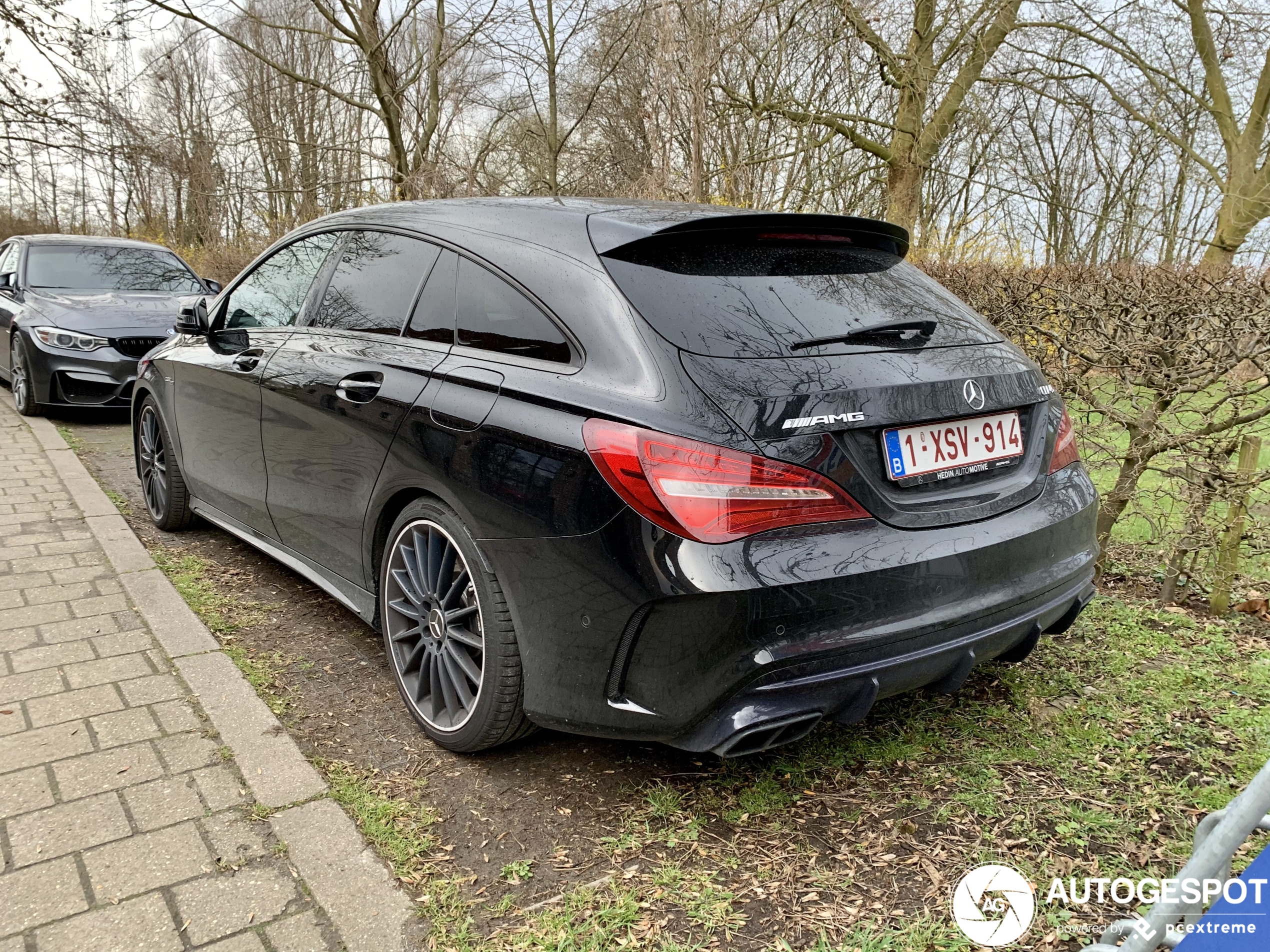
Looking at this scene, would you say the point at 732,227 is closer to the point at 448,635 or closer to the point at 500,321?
the point at 500,321

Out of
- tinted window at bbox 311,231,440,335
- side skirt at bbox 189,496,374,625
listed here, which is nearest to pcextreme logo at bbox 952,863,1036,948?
side skirt at bbox 189,496,374,625

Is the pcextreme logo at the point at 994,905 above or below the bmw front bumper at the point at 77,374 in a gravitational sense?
below

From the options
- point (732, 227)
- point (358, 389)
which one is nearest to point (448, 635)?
point (358, 389)

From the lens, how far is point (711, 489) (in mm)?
2021

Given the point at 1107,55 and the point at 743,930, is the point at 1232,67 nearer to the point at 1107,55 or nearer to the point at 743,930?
the point at 1107,55

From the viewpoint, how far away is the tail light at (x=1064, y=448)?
2.67 meters

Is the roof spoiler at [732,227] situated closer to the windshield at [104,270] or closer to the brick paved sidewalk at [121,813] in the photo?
the brick paved sidewalk at [121,813]

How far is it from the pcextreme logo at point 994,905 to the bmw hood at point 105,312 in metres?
7.58

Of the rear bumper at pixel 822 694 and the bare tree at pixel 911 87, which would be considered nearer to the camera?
the rear bumper at pixel 822 694

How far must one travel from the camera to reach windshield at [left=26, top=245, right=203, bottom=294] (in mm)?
8711

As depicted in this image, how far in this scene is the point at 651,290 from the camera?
2328 millimetres

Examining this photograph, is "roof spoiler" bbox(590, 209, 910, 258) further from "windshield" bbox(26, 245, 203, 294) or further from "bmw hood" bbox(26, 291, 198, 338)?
"windshield" bbox(26, 245, 203, 294)

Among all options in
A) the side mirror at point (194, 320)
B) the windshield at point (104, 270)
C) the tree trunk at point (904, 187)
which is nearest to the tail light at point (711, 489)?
the side mirror at point (194, 320)

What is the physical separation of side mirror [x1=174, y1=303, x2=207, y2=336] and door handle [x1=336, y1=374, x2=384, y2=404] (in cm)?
149
